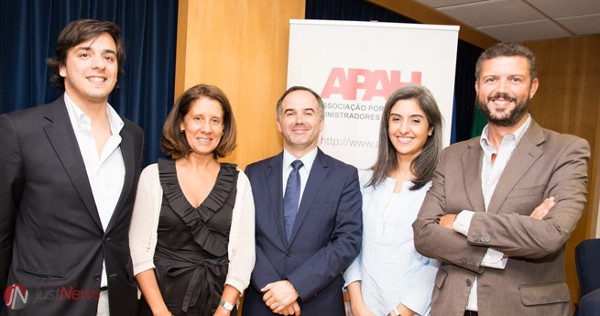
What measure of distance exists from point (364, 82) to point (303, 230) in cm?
166

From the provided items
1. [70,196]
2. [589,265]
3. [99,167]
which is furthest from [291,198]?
[589,265]

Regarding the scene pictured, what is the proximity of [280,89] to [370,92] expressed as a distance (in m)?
0.88

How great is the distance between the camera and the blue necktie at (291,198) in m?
2.38

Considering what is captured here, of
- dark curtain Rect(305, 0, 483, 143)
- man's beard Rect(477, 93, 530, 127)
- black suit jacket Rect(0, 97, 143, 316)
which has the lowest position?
black suit jacket Rect(0, 97, 143, 316)

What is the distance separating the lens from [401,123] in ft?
7.86

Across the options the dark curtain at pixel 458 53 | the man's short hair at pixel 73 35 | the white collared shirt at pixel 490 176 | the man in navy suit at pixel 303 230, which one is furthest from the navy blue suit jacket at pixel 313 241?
the dark curtain at pixel 458 53

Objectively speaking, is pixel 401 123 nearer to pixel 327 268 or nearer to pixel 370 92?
pixel 327 268

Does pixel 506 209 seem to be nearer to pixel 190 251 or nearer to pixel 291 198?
pixel 291 198

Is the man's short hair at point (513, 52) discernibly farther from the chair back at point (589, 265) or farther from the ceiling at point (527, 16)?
the ceiling at point (527, 16)

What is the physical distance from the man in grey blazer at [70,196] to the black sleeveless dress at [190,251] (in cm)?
18

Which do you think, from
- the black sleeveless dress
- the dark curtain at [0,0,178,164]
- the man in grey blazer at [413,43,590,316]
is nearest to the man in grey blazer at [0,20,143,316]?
the black sleeveless dress

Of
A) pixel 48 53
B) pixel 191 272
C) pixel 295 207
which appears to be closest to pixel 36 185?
pixel 191 272

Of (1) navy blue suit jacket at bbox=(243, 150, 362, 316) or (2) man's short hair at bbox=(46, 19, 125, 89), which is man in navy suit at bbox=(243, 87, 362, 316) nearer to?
(1) navy blue suit jacket at bbox=(243, 150, 362, 316)

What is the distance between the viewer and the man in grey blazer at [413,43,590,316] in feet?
5.89
